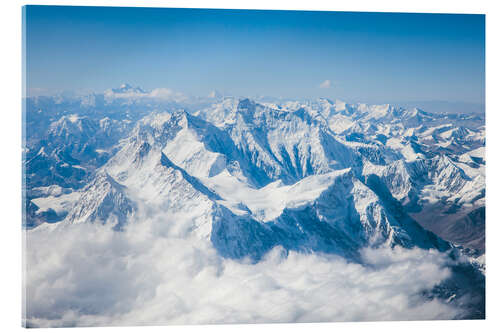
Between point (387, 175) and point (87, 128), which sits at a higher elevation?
point (87, 128)

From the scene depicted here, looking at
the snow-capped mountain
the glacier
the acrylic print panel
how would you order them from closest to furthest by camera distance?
the acrylic print panel, the glacier, the snow-capped mountain

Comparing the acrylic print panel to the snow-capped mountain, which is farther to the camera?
the snow-capped mountain

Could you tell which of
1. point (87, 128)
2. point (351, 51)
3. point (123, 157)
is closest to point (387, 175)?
point (351, 51)

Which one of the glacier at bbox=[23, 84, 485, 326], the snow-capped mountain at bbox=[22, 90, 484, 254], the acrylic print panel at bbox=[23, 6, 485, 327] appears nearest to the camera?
the acrylic print panel at bbox=[23, 6, 485, 327]

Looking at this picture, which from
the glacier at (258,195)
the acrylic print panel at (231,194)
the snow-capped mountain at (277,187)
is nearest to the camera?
the acrylic print panel at (231,194)

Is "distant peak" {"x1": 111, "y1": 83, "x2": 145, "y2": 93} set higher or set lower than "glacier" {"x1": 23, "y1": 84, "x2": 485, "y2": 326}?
higher

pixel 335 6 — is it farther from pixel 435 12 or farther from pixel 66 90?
pixel 66 90

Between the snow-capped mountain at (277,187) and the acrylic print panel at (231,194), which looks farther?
the snow-capped mountain at (277,187)
